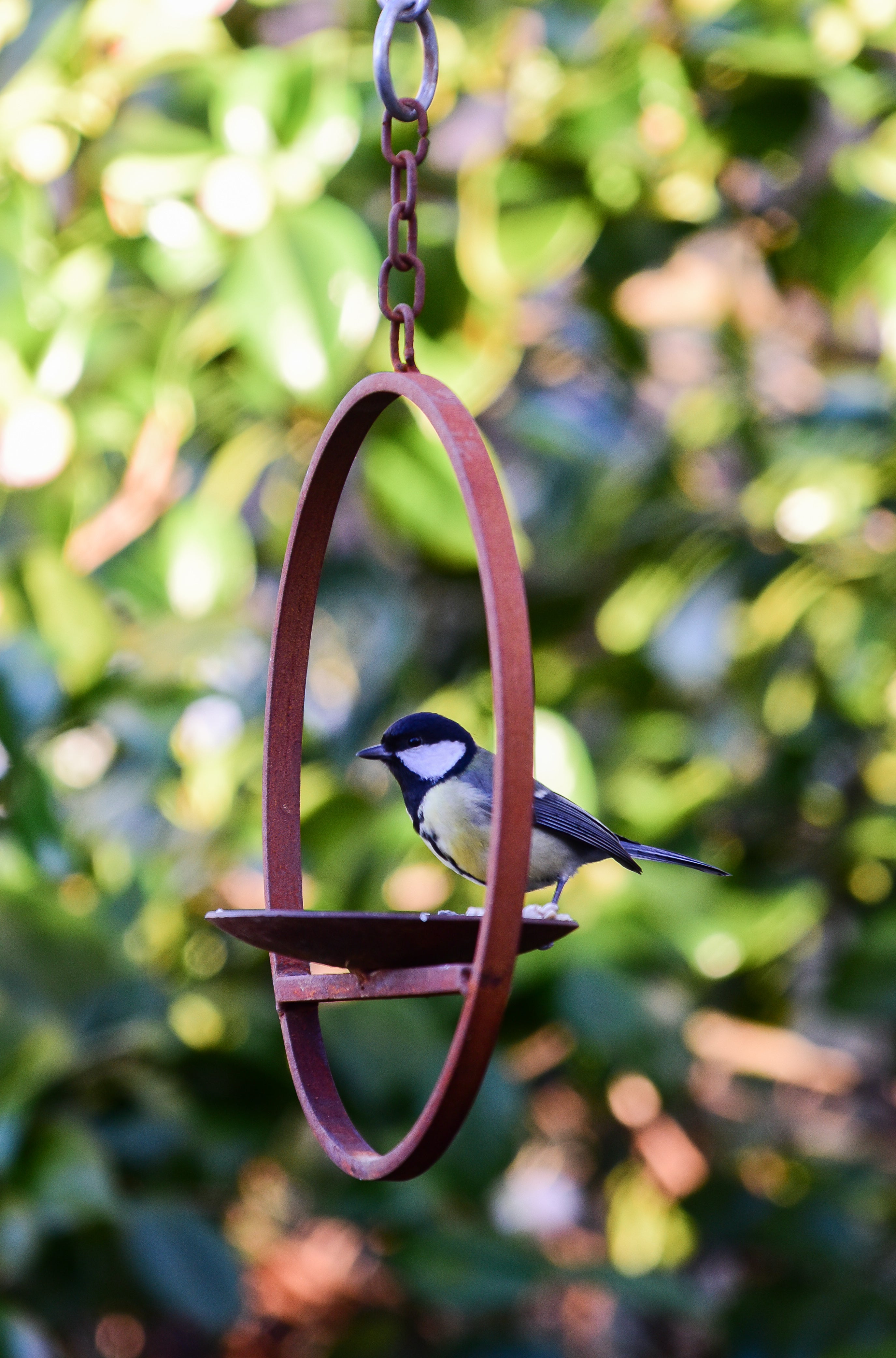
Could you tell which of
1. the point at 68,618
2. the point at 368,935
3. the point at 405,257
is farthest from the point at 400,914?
the point at 68,618

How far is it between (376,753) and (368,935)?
0.40m

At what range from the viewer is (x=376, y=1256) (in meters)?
2.39

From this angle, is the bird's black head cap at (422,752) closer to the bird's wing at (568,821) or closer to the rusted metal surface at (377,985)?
the bird's wing at (568,821)

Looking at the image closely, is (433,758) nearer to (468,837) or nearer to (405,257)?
(468,837)

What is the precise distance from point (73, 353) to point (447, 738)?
3.79 ft

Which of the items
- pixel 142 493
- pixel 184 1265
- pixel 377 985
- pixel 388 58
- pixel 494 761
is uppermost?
pixel 388 58

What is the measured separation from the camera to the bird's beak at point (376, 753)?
3.65 feet

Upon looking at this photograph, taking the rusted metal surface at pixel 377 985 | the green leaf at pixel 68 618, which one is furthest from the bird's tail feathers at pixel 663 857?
the green leaf at pixel 68 618

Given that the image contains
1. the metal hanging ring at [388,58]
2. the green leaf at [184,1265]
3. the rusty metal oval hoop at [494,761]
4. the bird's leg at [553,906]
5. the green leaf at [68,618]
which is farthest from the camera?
the green leaf at [184,1265]

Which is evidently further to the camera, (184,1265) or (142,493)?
(142,493)

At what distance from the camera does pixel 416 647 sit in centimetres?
241

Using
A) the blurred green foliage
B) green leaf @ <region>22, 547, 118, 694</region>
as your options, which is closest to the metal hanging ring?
the blurred green foliage

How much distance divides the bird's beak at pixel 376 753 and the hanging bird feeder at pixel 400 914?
10cm

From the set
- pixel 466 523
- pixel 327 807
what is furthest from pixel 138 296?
pixel 327 807
